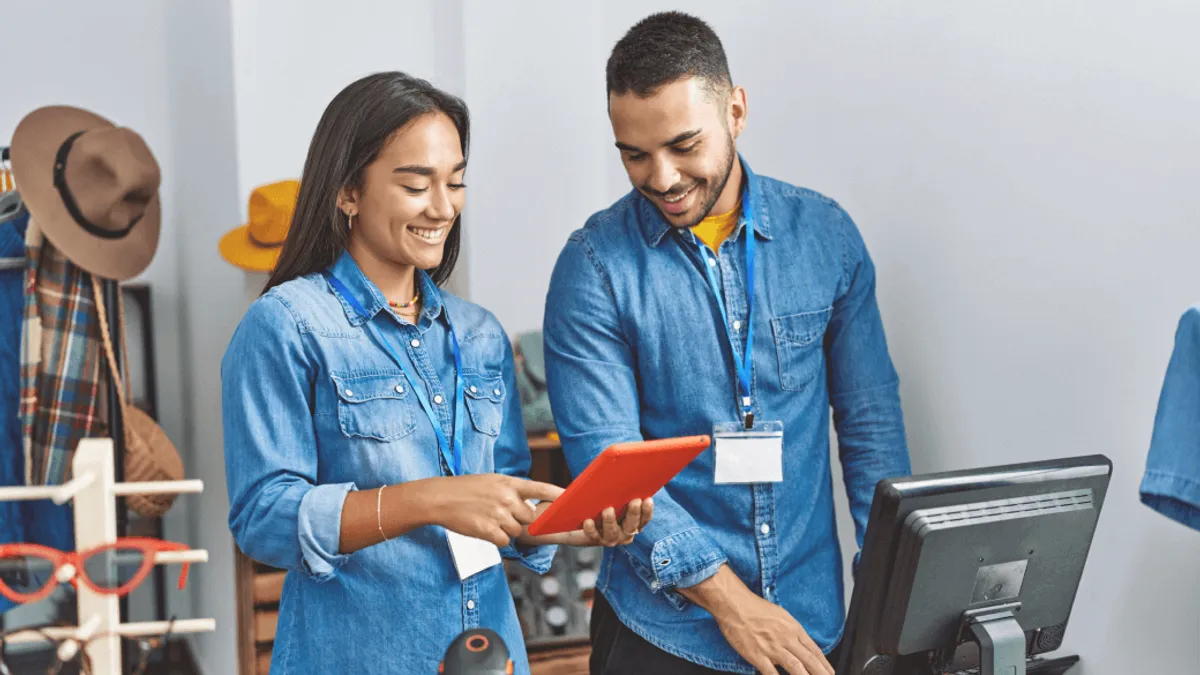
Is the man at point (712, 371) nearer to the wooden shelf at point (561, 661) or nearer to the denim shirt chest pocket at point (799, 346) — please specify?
the denim shirt chest pocket at point (799, 346)

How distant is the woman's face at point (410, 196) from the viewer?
5.57 feet

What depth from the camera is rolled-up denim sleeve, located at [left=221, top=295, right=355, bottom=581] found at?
60.3 inches

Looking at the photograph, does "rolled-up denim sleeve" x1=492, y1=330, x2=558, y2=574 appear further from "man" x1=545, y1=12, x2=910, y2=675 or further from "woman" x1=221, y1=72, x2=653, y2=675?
"man" x1=545, y1=12, x2=910, y2=675

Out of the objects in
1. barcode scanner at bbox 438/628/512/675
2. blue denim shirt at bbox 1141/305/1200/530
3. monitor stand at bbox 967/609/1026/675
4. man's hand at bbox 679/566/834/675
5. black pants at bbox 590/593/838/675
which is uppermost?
blue denim shirt at bbox 1141/305/1200/530

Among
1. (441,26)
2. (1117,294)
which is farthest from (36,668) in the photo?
(441,26)

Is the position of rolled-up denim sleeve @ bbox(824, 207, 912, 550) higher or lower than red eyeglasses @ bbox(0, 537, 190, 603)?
higher

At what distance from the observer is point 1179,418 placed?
1.48 metres

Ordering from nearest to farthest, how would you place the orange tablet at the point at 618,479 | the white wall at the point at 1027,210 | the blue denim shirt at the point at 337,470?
the orange tablet at the point at 618,479
the blue denim shirt at the point at 337,470
the white wall at the point at 1027,210

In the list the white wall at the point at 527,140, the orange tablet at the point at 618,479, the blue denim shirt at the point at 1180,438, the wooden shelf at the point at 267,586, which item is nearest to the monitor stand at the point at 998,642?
the blue denim shirt at the point at 1180,438

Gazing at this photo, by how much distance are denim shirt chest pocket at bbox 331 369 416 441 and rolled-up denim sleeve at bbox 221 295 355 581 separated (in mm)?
48

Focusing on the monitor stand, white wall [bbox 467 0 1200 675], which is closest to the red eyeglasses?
the monitor stand

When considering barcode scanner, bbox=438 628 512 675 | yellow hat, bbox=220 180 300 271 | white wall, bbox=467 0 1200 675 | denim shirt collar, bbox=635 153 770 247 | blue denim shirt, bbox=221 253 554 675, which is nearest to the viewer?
barcode scanner, bbox=438 628 512 675

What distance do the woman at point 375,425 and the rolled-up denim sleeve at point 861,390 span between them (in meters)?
0.61

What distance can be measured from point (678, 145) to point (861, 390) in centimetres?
54
